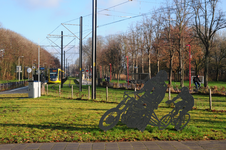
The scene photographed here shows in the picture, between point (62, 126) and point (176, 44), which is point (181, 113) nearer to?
point (62, 126)

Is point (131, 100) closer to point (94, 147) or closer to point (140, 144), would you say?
point (140, 144)

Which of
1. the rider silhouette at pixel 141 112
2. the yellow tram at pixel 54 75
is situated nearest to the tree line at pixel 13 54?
the yellow tram at pixel 54 75

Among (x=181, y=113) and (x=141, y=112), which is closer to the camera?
(x=141, y=112)

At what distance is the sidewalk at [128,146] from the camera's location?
5.20m

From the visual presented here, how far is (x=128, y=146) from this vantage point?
17.5 ft

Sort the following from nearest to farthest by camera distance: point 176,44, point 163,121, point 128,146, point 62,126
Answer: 1. point 128,146
2. point 163,121
3. point 62,126
4. point 176,44

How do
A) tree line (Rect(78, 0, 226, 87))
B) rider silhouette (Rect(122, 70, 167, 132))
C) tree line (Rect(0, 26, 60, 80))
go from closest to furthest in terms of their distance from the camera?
rider silhouette (Rect(122, 70, 167, 132))
tree line (Rect(78, 0, 226, 87))
tree line (Rect(0, 26, 60, 80))

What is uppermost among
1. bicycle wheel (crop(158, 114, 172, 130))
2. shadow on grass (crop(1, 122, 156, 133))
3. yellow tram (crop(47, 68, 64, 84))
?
yellow tram (crop(47, 68, 64, 84))

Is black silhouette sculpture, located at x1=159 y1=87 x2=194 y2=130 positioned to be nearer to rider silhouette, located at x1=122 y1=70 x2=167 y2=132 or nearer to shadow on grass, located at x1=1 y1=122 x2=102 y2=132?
rider silhouette, located at x1=122 y1=70 x2=167 y2=132

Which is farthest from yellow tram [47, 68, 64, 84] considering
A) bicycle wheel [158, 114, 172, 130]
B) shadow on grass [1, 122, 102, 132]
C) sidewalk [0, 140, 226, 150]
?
sidewalk [0, 140, 226, 150]

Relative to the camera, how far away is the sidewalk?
5199 millimetres

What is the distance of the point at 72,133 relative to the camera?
6.36 metres

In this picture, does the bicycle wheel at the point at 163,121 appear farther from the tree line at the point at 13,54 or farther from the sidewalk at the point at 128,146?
the tree line at the point at 13,54

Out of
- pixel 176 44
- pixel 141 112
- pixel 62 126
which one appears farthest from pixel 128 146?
pixel 176 44
